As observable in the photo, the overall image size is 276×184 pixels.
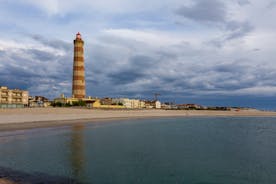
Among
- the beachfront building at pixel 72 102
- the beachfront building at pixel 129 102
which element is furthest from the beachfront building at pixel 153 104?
the beachfront building at pixel 72 102

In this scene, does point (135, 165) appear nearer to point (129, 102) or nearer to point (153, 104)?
point (129, 102)

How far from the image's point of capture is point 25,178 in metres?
11.0

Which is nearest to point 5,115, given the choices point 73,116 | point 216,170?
point 73,116

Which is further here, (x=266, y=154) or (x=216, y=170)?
(x=266, y=154)

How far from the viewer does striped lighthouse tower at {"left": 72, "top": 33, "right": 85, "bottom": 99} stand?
81.1m

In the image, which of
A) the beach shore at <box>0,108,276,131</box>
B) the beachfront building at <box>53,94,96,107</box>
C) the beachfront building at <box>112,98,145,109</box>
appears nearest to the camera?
the beach shore at <box>0,108,276,131</box>

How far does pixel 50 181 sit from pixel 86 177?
1557mm

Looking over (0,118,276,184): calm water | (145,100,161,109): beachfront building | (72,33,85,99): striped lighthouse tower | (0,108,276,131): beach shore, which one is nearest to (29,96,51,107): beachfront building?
(72,33,85,99): striped lighthouse tower

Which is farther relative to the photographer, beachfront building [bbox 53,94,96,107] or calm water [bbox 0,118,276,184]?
beachfront building [bbox 53,94,96,107]

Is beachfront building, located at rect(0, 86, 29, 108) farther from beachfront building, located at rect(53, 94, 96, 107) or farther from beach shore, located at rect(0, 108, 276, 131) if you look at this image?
beach shore, located at rect(0, 108, 276, 131)

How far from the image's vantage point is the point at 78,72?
81.2 metres

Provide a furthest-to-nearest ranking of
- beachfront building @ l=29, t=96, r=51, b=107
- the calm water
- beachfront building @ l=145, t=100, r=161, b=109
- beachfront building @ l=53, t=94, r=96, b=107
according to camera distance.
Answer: beachfront building @ l=145, t=100, r=161, b=109, beachfront building @ l=29, t=96, r=51, b=107, beachfront building @ l=53, t=94, r=96, b=107, the calm water

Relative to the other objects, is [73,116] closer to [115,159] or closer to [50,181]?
[115,159]

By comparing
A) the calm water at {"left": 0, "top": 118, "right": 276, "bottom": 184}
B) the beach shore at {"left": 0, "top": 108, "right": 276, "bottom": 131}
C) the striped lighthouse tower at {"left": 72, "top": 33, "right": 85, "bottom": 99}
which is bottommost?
the calm water at {"left": 0, "top": 118, "right": 276, "bottom": 184}
